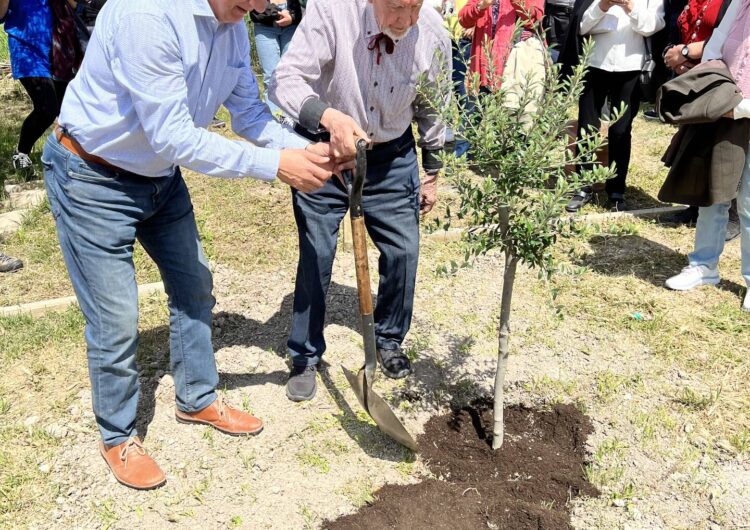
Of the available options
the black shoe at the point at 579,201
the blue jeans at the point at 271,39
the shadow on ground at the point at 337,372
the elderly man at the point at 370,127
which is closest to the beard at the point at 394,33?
the elderly man at the point at 370,127

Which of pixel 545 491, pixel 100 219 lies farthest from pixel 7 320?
pixel 545 491

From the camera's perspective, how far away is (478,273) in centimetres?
475

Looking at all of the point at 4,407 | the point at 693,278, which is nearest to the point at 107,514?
the point at 4,407

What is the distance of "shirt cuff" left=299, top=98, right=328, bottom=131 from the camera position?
2.78 m

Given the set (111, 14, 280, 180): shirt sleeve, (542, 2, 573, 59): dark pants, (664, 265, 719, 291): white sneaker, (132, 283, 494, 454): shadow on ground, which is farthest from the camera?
(542, 2, 573, 59): dark pants

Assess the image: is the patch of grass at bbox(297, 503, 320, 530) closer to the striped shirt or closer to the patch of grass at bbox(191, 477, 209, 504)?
the patch of grass at bbox(191, 477, 209, 504)

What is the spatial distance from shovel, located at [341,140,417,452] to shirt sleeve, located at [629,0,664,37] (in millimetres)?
3201

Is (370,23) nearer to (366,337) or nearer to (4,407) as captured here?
(366,337)

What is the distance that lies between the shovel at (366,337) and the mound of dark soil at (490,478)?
0.72 ft

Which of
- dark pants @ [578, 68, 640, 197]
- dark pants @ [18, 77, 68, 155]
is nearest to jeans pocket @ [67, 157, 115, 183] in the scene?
dark pants @ [18, 77, 68, 155]

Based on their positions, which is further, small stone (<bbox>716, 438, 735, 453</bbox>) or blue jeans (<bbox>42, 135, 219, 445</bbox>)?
small stone (<bbox>716, 438, 735, 453</bbox>)

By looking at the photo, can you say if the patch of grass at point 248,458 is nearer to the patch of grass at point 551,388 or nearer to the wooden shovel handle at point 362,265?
the wooden shovel handle at point 362,265

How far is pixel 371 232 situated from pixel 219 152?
112 centimetres

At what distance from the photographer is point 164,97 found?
7.42ft
